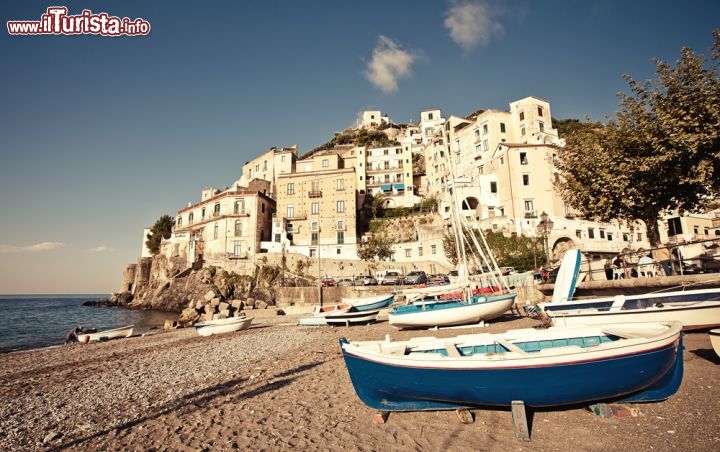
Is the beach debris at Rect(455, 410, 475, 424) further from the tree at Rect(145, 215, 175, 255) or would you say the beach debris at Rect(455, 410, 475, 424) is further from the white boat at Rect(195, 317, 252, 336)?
the tree at Rect(145, 215, 175, 255)

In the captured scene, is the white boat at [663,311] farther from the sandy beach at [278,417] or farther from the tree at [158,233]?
the tree at [158,233]

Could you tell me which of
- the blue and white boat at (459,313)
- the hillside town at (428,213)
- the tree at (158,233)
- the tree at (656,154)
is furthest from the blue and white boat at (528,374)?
the tree at (158,233)

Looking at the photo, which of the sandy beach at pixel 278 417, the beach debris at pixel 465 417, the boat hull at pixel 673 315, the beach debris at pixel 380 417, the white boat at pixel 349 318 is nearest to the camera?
the sandy beach at pixel 278 417

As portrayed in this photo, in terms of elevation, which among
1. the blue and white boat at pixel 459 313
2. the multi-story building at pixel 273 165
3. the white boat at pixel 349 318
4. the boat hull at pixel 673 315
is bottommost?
the white boat at pixel 349 318

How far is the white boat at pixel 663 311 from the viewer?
31.2ft

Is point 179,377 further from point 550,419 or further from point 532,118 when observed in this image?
point 532,118

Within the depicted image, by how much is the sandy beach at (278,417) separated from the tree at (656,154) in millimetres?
8920

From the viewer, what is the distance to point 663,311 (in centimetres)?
956

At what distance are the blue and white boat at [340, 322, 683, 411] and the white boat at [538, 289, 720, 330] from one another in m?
3.89

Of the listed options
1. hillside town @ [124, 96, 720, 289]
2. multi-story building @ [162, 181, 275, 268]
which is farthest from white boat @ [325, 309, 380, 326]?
multi-story building @ [162, 181, 275, 268]

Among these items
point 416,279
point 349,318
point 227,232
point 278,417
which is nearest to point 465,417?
point 278,417

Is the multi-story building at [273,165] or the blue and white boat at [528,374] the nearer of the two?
Answer: the blue and white boat at [528,374]

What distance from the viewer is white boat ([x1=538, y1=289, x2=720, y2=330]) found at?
951 cm

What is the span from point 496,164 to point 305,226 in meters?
29.3
